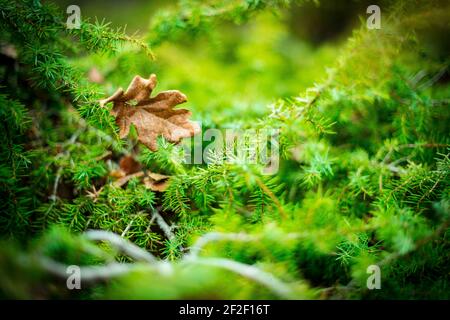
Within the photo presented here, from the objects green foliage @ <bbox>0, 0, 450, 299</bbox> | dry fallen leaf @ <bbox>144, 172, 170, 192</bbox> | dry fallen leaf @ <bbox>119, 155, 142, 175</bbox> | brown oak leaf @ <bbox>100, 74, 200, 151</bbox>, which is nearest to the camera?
green foliage @ <bbox>0, 0, 450, 299</bbox>

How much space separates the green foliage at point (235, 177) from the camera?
994mm

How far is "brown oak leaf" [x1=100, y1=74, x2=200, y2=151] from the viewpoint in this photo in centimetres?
130

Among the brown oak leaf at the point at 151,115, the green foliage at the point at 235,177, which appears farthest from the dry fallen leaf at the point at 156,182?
the brown oak leaf at the point at 151,115

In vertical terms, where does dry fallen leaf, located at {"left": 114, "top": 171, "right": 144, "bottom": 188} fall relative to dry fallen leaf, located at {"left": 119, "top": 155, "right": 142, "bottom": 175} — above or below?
below

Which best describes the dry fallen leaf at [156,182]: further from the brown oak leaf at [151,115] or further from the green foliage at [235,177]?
the brown oak leaf at [151,115]

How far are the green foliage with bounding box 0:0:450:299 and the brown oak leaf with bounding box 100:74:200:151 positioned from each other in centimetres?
6

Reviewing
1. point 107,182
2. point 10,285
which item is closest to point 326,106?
point 107,182

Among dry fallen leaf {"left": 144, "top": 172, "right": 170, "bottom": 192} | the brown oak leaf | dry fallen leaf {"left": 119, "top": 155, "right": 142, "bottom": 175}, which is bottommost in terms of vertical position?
dry fallen leaf {"left": 144, "top": 172, "right": 170, "bottom": 192}

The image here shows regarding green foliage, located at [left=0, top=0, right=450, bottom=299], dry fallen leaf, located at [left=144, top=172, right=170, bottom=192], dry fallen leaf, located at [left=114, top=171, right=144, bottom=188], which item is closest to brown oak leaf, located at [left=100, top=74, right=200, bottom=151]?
green foliage, located at [left=0, top=0, right=450, bottom=299]

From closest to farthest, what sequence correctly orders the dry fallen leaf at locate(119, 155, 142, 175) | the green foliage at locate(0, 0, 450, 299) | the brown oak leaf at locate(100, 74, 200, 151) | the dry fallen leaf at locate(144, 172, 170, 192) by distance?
the green foliage at locate(0, 0, 450, 299), the brown oak leaf at locate(100, 74, 200, 151), the dry fallen leaf at locate(144, 172, 170, 192), the dry fallen leaf at locate(119, 155, 142, 175)

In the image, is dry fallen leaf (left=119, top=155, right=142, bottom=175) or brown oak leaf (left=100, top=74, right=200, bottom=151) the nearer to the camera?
Answer: brown oak leaf (left=100, top=74, right=200, bottom=151)

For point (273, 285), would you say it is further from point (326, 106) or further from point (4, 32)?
point (4, 32)

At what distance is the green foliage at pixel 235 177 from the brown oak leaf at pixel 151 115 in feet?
0.18

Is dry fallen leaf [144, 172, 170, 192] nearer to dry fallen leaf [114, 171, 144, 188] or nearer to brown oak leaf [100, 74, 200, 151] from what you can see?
dry fallen leaf [114, 171, 144, 188]
